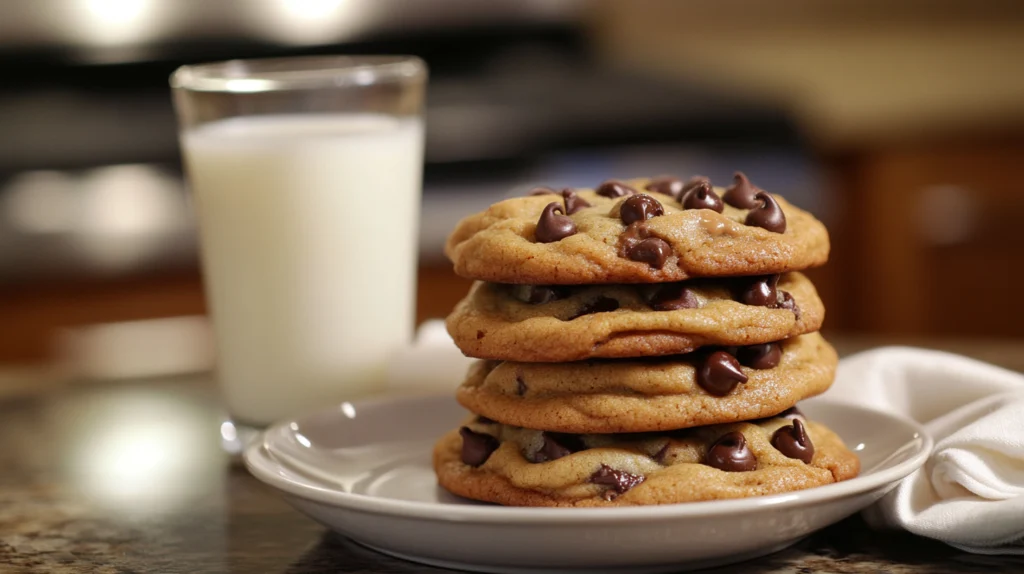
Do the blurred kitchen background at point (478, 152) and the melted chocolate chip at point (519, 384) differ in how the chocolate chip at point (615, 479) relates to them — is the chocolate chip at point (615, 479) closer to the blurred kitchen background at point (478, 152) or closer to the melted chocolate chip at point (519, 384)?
the melted chocolate chip at point (519, 384)

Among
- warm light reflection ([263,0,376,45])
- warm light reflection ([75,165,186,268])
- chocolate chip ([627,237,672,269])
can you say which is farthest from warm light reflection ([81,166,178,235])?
chocolate chip ([627,237,672,269])

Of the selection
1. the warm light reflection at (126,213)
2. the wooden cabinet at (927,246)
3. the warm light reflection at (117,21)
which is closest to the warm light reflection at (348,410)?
the warm light reflection at (126,213)

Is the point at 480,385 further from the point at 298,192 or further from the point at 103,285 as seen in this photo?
the point at 103,285

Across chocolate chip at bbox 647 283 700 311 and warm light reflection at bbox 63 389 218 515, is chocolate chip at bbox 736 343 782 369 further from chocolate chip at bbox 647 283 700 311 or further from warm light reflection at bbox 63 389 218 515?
warm light reflection at bbox 63 389 218 515

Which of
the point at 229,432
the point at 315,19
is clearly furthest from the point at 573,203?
the point at 315,19

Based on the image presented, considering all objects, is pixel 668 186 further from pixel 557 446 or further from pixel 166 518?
pixel 166 518

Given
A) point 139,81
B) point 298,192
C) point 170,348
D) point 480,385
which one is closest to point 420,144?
point 298,192
